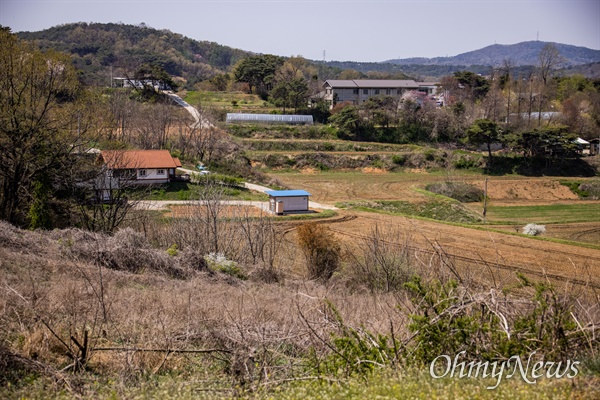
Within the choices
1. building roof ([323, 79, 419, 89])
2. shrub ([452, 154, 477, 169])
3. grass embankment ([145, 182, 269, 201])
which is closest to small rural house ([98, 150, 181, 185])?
grass embankment ([145, 182, 269, 201])

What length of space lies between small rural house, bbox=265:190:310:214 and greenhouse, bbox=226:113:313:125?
99.9 feet

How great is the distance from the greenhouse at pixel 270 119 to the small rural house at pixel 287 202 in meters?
30.4

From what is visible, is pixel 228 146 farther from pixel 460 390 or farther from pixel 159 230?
pixel 460 390

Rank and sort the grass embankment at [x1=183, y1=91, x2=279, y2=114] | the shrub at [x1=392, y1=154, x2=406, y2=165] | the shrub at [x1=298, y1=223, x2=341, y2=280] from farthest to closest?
the grass embankment at [x1=183, y1=91, x2=279, y2=114] → the shrub at [x1=392, y1=154, x2=406, y2=165] → the shrub at [x1=298, y1=223, x2=341, y2=280]

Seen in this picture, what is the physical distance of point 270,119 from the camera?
61938mm

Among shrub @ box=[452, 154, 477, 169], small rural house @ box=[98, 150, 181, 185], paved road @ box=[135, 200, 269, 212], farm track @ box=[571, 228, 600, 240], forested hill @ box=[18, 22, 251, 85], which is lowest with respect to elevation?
farm track @ box=[571, 228, 600, 240]

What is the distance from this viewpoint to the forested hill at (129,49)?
113938 millimetres

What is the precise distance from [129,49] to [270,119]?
80.3 meters

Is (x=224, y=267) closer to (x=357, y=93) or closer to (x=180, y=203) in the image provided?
(x=180, y=203)

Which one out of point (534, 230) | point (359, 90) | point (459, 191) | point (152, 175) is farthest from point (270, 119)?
point (534, 230)

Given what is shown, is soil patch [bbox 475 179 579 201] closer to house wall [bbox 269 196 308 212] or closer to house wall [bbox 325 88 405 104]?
house wall [bbox 269 196 308 212]

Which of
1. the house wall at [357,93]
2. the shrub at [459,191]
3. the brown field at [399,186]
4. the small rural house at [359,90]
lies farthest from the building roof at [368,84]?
the shrub at [459,191]

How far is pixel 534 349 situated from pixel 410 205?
30.1 metres

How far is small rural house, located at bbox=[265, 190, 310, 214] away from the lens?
102ft
